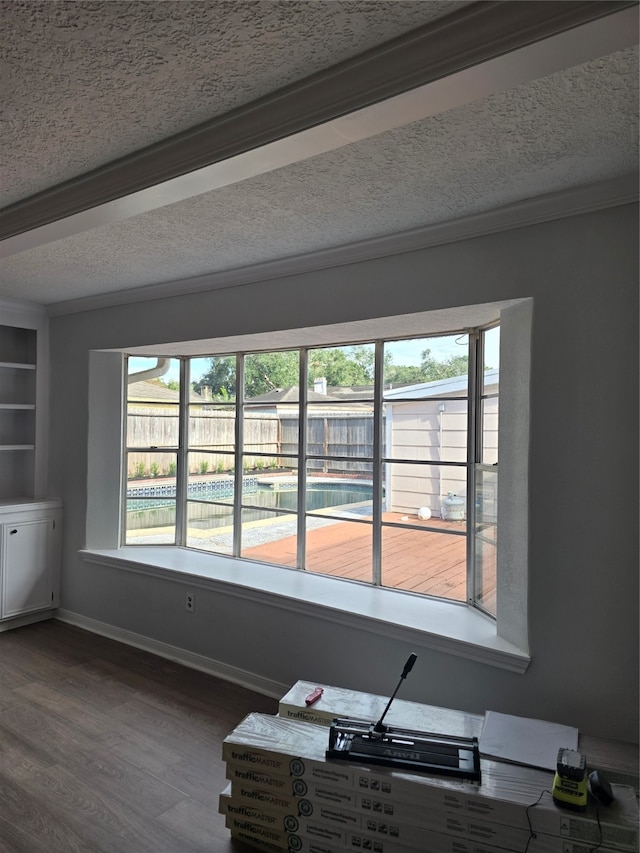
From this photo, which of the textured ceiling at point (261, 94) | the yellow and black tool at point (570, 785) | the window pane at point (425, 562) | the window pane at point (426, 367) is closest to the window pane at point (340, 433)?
the window pane at point (426, 367)

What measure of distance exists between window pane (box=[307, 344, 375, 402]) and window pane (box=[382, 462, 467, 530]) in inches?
20.7

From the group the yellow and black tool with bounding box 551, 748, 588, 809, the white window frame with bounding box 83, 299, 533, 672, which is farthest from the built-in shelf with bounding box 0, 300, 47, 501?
the yellow and black tool with bounding box 551, 748, 588, 809

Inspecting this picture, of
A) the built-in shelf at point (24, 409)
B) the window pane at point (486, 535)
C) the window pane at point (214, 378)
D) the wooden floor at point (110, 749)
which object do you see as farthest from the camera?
the built-in shelf at point (24, 409)

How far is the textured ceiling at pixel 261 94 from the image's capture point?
51.3 inches

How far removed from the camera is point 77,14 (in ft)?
4.19

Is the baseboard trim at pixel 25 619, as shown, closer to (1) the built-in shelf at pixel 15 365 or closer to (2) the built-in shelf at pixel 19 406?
(2) the built-in shelf at pixel 19 406

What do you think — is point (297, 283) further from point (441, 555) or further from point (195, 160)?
point (441, 555)

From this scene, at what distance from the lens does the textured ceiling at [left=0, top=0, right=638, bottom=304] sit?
1.30 m

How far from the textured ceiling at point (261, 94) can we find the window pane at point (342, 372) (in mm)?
881

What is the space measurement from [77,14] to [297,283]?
193 cm

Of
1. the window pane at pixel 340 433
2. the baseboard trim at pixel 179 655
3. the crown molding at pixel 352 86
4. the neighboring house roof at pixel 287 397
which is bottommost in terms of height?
the baseboard trim at pixel 179 655

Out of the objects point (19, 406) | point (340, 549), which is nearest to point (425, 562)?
point (340, 549)

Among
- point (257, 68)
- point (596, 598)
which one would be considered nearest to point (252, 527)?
point (596, 598)

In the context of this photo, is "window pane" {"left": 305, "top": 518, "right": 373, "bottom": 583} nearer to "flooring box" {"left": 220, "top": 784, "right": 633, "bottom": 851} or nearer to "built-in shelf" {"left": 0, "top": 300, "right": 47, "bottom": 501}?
"flooring box" {"left": 220, "top": 784, "right": 633, "bottom": 851}
